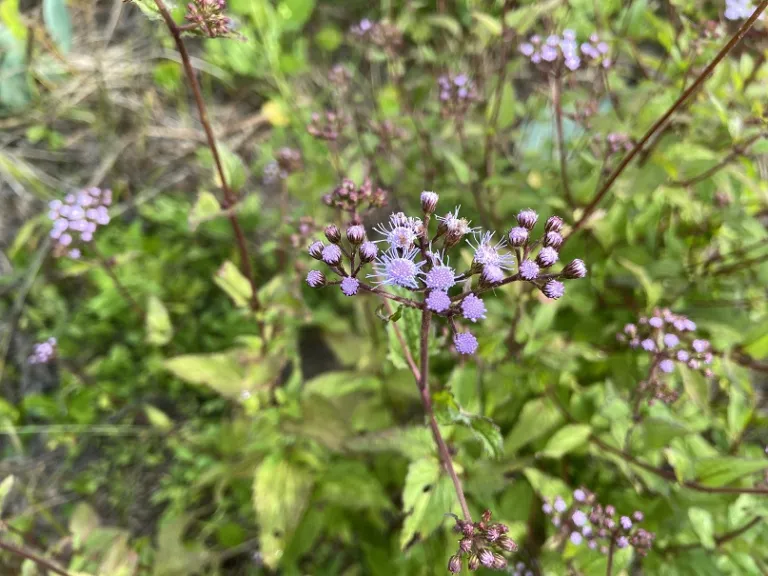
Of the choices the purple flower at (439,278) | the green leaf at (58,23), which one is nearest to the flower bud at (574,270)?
the purple flower at (439,278)

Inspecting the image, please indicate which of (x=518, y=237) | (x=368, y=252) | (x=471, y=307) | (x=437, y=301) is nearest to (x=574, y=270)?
(x=518, y=237)

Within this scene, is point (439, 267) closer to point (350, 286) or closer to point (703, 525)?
point (350, 286)

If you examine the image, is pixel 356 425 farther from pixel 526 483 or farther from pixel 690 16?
pixel 690 16

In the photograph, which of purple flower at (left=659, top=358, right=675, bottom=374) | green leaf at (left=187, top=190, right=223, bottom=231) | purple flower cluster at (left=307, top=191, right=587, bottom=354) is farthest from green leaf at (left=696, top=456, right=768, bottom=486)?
green leaf at (left=187, top=190, right=223, bottom=231)

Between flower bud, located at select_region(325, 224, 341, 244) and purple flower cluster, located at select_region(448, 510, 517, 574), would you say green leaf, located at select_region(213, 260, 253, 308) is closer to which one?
flower bud, located at select_region(325, 224, 341, 244)

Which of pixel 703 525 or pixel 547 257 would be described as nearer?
pixel 547 257

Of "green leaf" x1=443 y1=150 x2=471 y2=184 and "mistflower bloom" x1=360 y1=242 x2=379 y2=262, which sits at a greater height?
"green leaf" x1=443 y1=150 x2=471 y2=184

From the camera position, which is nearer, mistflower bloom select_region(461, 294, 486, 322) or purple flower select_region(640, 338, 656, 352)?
mistflower bloom select_region(461, 294, 486, 322)
